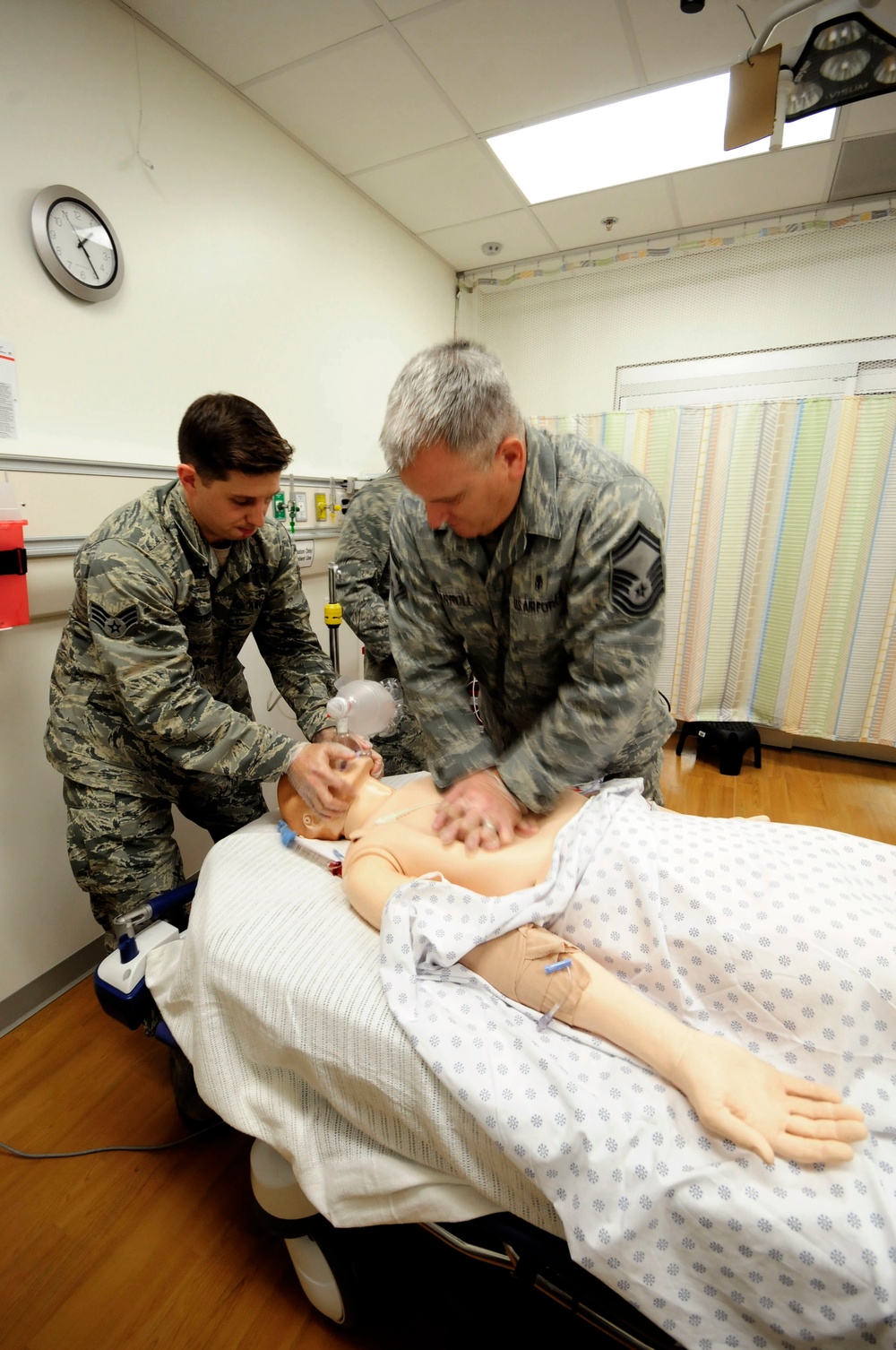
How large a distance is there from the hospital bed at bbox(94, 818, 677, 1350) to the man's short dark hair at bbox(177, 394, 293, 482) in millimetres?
818

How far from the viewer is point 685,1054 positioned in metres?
0.79

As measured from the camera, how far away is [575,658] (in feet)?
3.85

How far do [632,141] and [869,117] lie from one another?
0.83 m

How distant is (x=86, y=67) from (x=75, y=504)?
3.74 feet

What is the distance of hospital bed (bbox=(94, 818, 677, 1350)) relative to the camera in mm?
784

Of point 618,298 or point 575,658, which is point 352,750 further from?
point 618,298

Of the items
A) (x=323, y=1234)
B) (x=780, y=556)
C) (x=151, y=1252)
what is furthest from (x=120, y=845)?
(x=780, y=556)

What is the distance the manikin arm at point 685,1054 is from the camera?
71cm

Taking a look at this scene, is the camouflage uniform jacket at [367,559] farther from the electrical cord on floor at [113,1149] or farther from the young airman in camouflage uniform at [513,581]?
the electrical cord on floor at [113,1149]

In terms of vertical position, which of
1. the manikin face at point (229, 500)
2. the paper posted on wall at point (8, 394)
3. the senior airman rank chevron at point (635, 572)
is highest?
the paper posted on wall at point (8, 394)

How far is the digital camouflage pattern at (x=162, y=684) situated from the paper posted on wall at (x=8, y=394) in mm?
442

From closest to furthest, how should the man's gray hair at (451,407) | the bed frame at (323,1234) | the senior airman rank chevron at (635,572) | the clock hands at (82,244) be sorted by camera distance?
1. the bed frame at (323,1234)
2. the man's gray hair at (451,407)
3. the senior airman rank chevron at (635,572)
4. the clock hands at (82,244)

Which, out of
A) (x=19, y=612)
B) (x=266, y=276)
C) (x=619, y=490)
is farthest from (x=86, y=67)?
(x=619, y=490)

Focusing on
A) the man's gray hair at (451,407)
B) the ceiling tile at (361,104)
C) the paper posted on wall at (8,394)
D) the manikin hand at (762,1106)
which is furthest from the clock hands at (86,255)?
the manikin hand at (762,1106)
